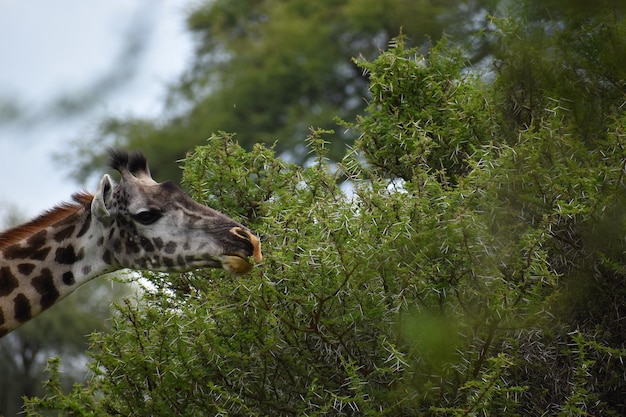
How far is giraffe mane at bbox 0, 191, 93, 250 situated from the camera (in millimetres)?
7605

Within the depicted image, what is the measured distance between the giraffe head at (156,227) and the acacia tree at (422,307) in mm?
294

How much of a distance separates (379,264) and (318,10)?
983 inches

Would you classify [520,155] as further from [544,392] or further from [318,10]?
[318,10]

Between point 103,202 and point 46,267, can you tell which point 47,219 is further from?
point 103,202

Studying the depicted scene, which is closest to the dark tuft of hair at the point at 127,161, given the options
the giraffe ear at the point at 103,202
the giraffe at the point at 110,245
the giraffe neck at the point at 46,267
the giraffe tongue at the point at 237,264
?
the giraffe at the point at 110,245

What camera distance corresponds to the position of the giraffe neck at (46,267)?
7289 mm

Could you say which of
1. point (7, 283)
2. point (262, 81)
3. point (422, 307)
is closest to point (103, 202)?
point (7, 283)

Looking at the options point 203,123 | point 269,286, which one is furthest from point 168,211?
point 203,123

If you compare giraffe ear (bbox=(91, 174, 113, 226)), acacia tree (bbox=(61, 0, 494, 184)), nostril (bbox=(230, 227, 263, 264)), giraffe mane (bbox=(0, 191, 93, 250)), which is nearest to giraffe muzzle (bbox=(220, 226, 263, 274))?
nostril (bbox=(230, 227, 263, 264))

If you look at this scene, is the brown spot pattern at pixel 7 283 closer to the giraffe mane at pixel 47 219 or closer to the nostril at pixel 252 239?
the giraffe mane at pixel 47 219

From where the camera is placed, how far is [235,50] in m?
30.8

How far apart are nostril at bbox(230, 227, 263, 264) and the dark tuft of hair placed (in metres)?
1.03

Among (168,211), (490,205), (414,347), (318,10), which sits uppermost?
(318,10)

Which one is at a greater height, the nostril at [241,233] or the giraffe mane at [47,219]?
the giraffe mane at [47,219]
